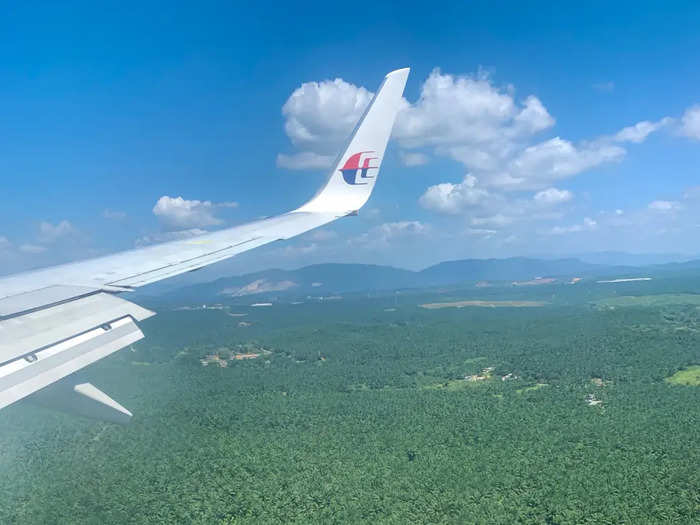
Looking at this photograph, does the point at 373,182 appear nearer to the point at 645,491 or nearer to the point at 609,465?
the point at 645,491

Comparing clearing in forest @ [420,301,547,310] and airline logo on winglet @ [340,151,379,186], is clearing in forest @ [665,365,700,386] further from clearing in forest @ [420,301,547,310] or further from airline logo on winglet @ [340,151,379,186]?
clearing in forest @ [420,301,547,310]

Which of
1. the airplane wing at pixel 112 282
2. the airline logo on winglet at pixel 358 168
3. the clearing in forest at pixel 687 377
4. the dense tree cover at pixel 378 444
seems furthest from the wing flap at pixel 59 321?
the clearing in forest at pixel 687 377

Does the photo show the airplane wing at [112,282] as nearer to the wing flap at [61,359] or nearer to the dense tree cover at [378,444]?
the wing flap at [61,359]

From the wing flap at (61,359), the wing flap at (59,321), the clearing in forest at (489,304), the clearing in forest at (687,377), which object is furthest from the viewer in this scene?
the clearing in forest at (489,304)

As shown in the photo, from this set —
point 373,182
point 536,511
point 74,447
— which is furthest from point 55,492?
point 373,182

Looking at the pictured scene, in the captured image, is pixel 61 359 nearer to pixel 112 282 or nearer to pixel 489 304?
pixel 112 282

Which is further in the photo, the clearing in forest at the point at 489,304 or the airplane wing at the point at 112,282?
the clearing in forest at the point at 489,304

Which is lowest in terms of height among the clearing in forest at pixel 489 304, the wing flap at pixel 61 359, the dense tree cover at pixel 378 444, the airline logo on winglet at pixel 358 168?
the dense tree cover at pixel 378 444

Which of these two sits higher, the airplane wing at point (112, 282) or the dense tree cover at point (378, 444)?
the airplane wing at point (112, 282)
